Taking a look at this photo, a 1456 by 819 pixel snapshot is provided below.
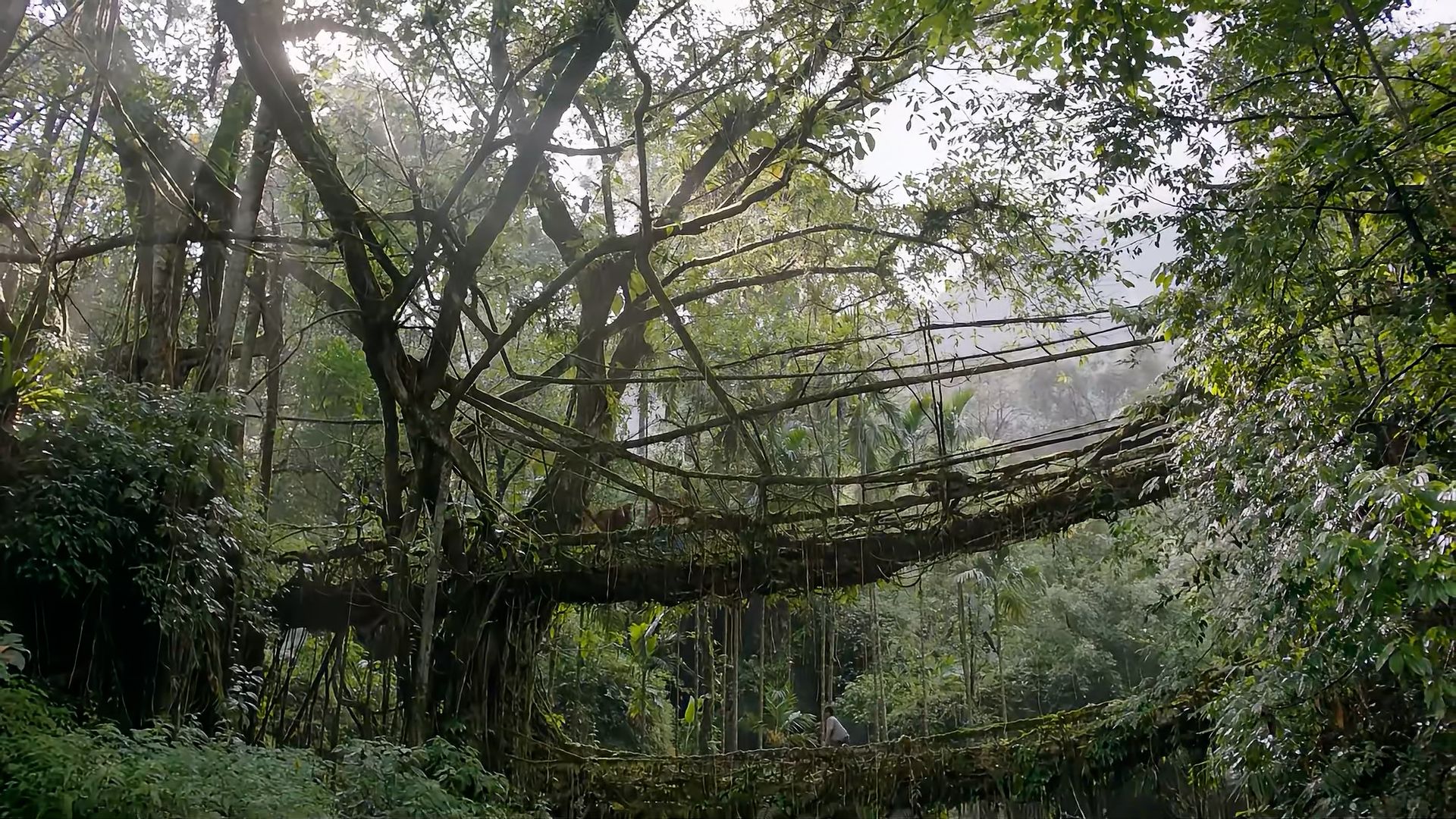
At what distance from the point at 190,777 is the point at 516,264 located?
3443 mm

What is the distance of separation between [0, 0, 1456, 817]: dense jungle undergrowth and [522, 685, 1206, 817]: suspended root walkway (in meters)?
0.02

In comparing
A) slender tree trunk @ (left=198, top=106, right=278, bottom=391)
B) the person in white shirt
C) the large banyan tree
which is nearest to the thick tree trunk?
the large banyan tree

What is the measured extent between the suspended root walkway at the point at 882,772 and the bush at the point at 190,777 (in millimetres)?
1483

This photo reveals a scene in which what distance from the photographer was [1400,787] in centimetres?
249

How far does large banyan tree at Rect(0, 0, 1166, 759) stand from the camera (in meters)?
3.93

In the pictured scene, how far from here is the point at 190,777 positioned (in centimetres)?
261

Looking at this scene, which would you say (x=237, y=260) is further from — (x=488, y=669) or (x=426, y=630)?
(x=488, y=669)

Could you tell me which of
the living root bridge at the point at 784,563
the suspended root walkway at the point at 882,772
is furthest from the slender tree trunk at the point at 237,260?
the suspended root walkway at the point at 882,772

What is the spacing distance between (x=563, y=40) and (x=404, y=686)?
10.1 feet

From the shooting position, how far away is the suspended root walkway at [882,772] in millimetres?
4703

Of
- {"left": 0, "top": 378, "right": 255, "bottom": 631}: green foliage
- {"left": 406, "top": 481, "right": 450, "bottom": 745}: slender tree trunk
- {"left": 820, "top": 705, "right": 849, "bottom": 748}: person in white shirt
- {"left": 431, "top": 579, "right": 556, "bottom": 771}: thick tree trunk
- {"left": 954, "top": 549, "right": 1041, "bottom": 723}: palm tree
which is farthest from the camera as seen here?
{"left": 954, "top": 549, "right": 1041, "bottom": 723}: palm tree

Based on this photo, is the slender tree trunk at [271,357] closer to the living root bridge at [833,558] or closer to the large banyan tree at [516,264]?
the large banyan tree at [516,264]

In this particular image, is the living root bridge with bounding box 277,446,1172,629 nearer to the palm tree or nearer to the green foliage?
the green foliage

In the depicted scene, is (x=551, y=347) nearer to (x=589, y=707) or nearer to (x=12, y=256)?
(x=12, y=256)
